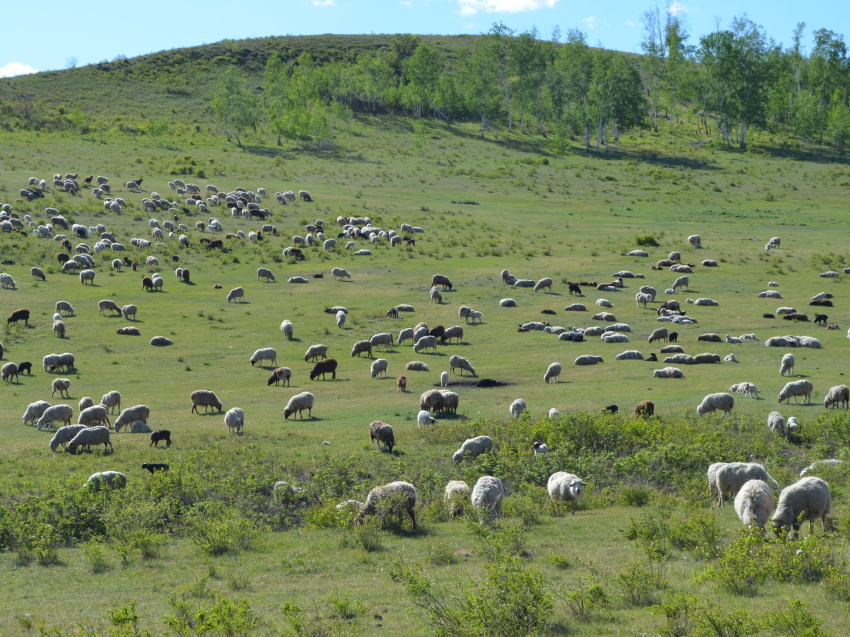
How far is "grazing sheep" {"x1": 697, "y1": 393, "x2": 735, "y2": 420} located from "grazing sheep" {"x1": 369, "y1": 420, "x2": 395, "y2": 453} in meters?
10.2

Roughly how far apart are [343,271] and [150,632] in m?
42.4

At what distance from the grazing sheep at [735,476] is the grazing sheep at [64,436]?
57.3 feet

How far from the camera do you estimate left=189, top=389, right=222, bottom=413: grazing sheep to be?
2798cm

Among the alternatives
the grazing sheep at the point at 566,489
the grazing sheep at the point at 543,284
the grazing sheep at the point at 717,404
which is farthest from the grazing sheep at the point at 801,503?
the grazing sheep at the point at 543,284

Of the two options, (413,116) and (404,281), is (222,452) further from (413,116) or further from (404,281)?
(413,116)

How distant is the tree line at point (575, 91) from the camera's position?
109 metres

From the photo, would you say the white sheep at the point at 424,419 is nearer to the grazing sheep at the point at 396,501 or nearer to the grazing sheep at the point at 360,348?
the grazing sheep at the point at 396,501

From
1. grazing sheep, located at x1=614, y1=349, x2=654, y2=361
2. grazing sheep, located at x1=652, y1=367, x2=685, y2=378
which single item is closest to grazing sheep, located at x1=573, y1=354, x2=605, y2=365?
grazing sheep, located at x1=614, y1=349, x2=654, y2=361

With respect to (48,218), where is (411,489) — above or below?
below

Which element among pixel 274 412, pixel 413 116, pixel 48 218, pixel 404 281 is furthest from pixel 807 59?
pixel 274 412

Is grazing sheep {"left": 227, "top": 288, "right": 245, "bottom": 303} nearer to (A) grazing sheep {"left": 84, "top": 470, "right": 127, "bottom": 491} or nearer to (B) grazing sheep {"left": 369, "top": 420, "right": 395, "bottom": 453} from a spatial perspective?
(B) grazing sheep {"left": 369, "top": 420, "right": 395, "bottom": 453}

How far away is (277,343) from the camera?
1507 inches

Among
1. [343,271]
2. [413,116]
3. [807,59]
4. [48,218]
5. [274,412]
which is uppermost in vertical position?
[807,59]

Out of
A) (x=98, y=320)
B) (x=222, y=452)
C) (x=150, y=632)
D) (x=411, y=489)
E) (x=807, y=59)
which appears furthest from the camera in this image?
(x=807, y=59)
